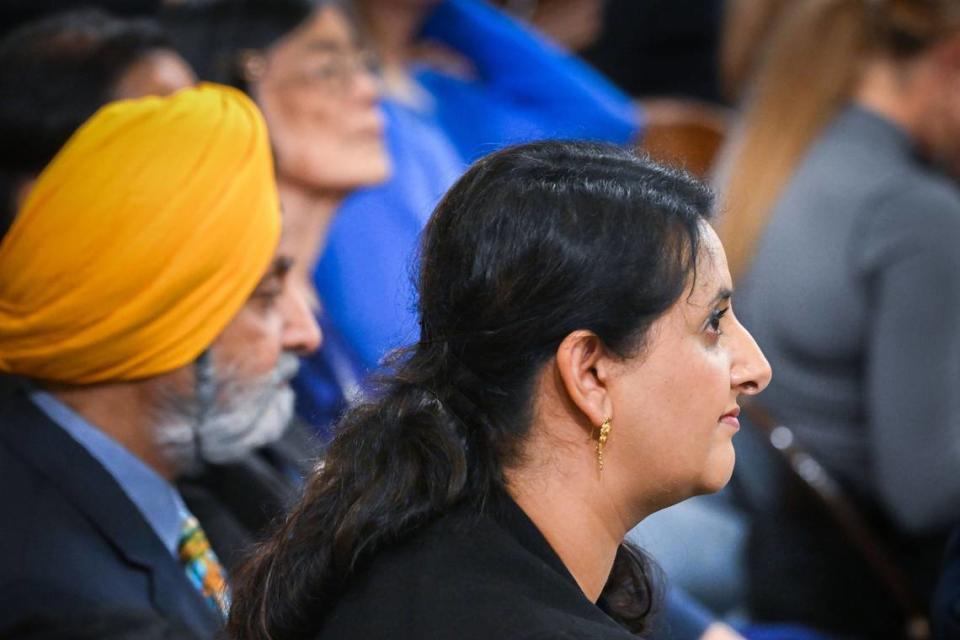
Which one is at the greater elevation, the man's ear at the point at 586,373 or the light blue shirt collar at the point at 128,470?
the man's ear at the point at 586,373

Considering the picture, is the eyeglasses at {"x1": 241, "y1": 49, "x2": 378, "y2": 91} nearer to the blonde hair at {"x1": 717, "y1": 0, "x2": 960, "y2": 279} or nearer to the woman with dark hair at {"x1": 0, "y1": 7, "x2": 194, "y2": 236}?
Result: the woman with dark hair at {"x1": 0, "y1": 7, "x2": 194, "y2": 236}

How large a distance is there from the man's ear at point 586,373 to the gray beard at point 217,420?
879 mm

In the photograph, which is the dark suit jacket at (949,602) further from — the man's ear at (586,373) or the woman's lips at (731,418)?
the man's ear at (586,373)

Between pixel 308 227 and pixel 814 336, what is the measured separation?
1.12 metres

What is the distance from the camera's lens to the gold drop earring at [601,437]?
1692mm

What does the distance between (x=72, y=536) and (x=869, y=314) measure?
182cm

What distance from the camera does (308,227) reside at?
330 centimetres

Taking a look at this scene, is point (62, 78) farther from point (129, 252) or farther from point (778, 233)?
point (778, 233)

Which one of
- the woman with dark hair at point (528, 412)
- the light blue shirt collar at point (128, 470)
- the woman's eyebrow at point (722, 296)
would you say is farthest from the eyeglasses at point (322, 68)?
the woman's eyebrow at point (722, 296)

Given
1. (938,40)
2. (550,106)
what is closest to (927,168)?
(938,40)

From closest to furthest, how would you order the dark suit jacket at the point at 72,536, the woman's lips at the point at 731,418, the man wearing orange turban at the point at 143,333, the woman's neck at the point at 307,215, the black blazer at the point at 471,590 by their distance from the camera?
1. the black blazer at the point at 471,590
2. the woman's lips at the point at 731,418
3. the dark suit jacket at the point at 72,536
4. the man wearing orange turban at the point at 143,333
5. the woman's neck at the point at 307,215

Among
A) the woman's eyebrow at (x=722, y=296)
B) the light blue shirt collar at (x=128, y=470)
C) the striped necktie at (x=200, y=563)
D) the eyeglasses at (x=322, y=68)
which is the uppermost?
the woman's eyebrow at (x=722, y=296)

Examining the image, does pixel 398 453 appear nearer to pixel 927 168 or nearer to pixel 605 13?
pixel 927 168

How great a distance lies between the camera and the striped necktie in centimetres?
228
